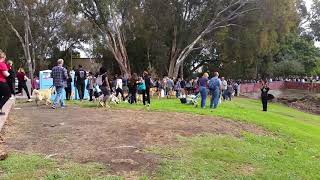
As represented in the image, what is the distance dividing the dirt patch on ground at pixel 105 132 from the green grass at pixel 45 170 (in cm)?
39

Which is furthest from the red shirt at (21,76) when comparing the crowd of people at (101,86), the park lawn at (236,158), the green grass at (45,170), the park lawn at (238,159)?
the green grass at (45,170)

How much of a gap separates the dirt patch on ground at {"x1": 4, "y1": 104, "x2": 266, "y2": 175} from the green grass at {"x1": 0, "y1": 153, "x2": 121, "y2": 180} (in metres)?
0.39

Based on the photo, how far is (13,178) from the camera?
8.02 meters

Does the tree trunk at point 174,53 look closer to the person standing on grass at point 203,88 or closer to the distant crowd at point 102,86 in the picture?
the distant crowd at point 102,86

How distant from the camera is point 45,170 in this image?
27.9ft

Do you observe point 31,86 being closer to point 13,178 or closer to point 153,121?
point 153,121

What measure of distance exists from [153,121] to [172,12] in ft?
104

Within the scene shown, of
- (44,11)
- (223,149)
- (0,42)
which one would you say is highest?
(44,11)

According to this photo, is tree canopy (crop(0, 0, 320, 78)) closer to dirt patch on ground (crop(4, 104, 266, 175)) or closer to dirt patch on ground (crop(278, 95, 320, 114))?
dirt patch on ground (crop(278, 95, 320, 114))

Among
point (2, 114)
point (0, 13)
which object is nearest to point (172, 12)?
point (0, 13)

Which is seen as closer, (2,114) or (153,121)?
(2,114)

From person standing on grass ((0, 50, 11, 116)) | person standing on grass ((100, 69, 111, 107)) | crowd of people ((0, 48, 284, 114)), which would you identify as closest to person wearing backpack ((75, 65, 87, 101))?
crowd of people ((0, 48, 284, 114))

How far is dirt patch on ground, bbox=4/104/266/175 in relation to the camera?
980 cm

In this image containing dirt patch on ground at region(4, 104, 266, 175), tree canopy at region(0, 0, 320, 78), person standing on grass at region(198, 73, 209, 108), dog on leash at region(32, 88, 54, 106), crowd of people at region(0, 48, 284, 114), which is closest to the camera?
dirt patch on ground at region(4, 104, 266, 175)
